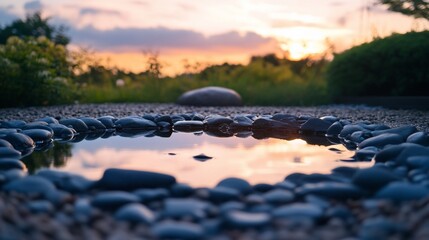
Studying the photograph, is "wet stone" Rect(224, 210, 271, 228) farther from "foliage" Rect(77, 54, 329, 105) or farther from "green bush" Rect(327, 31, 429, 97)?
"foliage" Rect(77, 54, 329, 105)

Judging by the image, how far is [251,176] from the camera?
110 inches

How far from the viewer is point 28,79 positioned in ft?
24.7

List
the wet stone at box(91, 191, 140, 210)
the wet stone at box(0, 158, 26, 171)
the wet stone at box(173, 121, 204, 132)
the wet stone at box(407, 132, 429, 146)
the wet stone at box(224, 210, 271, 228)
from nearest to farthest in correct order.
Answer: the wet stone at box(224, 210, 271, 228), the wet stone at box(91, 191, 140, 210), the wet stone at box(0, 158, 26, 171), the wet stone at box(407, 132, 429, 146), the wet stone at box(173, 121, 204, 132)

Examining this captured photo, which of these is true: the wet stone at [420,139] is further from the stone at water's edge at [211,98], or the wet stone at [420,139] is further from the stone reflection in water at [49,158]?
the stone at water's edge at [211,98]


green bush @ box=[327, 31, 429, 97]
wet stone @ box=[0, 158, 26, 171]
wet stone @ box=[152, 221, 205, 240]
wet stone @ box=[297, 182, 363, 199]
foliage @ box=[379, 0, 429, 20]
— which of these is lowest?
wet stone @ box=[152, 221, 205, 240]

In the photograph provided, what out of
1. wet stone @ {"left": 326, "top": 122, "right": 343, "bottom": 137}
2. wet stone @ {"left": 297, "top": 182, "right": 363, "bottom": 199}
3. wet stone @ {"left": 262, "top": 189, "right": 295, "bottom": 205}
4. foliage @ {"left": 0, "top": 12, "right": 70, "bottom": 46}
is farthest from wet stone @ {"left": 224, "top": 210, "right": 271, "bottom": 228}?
foliage @ {"left": 0, "top": 12, "right": 70, "bottom": 46}

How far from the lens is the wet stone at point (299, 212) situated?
1.80 meters

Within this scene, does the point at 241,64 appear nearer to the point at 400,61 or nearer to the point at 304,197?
the point at 400,61

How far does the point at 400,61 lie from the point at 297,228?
689 cm

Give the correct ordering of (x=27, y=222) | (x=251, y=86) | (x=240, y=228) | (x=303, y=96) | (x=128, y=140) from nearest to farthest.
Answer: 1. (x=27, y=222)
2. (x=240, y=228)
3. (x=128, y=140)
4. (x=303, y=96)
5. (x=251, y=86)

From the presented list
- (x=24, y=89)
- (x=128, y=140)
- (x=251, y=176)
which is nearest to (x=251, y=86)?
(x=24, y=89)

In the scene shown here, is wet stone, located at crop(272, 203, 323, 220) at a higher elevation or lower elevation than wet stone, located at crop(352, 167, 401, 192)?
lower

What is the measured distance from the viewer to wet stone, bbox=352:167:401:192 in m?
2.24

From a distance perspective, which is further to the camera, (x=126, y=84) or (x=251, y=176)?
(x=126, y=84)
